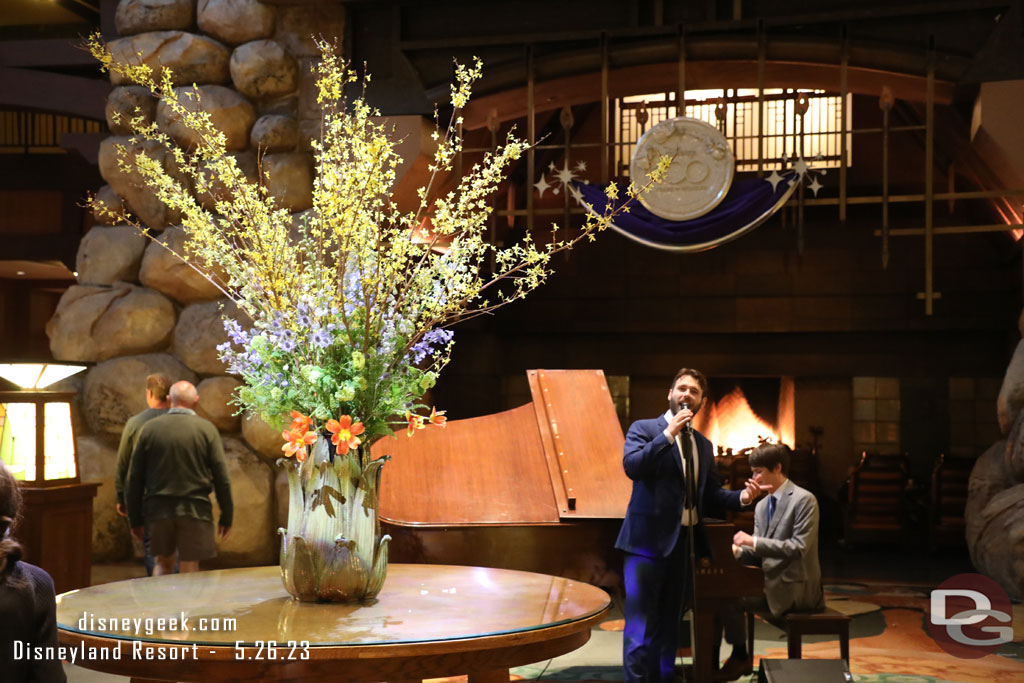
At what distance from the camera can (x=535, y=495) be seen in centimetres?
503

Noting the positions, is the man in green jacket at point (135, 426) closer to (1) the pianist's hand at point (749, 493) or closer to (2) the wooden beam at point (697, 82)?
(1) the pianist's hand at point (749, 493)

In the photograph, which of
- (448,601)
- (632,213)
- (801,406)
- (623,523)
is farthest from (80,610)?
(801,406)

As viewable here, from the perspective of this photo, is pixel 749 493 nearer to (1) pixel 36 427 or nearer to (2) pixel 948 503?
(1) pixel 36 427

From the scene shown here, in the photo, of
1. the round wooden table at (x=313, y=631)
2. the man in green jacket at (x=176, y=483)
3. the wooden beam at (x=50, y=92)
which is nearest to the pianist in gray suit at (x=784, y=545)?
the round wooden table at (x=313, y=631)

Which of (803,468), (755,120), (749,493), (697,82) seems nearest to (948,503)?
(803,468)

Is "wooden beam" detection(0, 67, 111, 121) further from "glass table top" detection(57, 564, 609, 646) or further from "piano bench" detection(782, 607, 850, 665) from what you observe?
"piano bench" detection(782, 607, 850, 665)

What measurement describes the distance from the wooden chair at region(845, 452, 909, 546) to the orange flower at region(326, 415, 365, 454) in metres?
7.52

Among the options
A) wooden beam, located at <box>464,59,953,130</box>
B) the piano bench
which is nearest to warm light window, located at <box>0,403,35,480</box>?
the piano bench

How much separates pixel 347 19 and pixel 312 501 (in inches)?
245

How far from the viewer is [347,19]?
8.27 metres

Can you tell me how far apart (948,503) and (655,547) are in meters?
5.66

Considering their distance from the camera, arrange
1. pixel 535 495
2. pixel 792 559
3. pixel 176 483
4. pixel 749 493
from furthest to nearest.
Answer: pixel 176 483
pixel 535 495
pixel 792 559
pixel 749 493

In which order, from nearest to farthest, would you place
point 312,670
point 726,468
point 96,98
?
point 312,670 → point 96,98 → point 726,468

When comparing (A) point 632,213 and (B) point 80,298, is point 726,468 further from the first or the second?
(B) point 80,298
